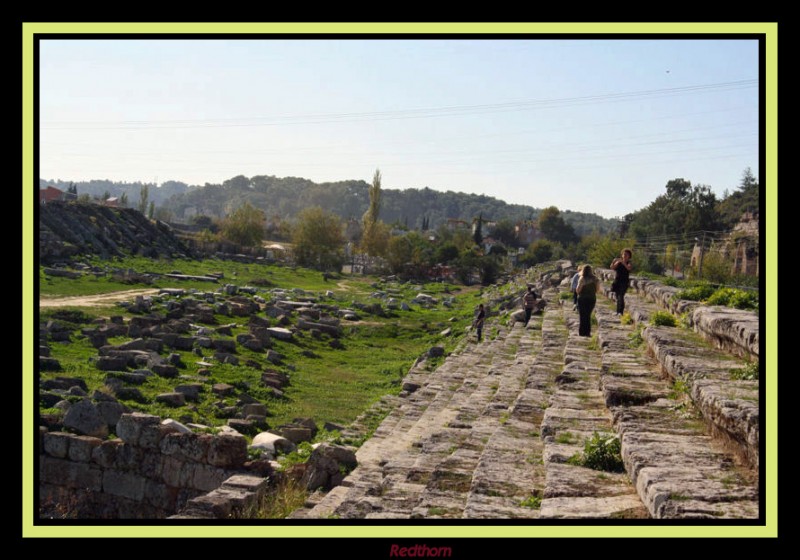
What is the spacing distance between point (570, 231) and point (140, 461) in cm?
9666

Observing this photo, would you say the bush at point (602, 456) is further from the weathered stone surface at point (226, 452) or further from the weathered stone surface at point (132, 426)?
the weathered stone surface at point (132, 426)

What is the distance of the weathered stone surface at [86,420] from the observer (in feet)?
36.4

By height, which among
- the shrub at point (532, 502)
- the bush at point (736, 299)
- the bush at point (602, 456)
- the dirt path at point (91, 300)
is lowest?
the shrub at point (532, 502)

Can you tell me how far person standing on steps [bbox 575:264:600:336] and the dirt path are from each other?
61.1ft

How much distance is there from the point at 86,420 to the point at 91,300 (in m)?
19.3

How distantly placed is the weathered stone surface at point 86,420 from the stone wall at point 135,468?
7.3 inches

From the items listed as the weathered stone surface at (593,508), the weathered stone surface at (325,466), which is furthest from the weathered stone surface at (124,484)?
the weathered stone surface at (593,508)

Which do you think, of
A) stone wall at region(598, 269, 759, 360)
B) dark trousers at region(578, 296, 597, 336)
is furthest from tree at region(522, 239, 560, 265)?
stone wall at region(598, 269, 759, 360)

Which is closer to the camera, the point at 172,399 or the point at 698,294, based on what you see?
the point at 698,294

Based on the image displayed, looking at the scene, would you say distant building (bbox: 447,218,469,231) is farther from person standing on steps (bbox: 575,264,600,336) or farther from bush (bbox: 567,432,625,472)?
bush (bbox: 567,432,625,472)

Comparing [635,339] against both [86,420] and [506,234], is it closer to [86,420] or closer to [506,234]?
[86,420]

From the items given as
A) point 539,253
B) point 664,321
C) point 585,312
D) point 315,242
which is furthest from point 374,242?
point 664,321

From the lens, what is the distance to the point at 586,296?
43.5ft

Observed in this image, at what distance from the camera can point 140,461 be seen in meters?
10.6
